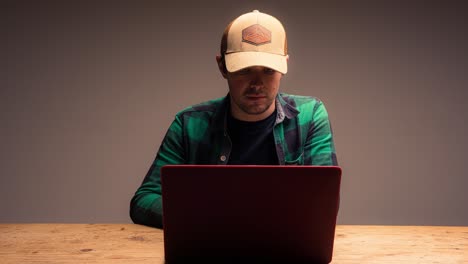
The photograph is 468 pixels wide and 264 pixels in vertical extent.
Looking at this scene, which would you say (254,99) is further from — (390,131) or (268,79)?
(390,131)

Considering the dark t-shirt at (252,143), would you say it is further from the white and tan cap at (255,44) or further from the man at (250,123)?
the white and tan cap at (255,44)

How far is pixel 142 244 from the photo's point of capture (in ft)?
3.77

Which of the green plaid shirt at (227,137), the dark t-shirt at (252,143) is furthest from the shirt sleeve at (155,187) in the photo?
the dark t-shirt at (252,143)

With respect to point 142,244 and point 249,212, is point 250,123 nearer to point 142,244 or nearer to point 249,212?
point 142,244

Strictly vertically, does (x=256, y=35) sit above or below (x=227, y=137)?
above

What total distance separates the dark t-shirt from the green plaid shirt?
0.08ft

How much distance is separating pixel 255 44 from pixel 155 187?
511 mm

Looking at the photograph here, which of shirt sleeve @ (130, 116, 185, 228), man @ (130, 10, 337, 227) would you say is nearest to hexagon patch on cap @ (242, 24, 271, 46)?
man @ (130, 10, 337, 227)

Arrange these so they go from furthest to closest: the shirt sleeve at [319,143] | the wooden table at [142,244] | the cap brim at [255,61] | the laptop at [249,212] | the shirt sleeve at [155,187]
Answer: the shirt sleeve at [319,143]
the cap brim at [255,61]
the shirt sleeve at [155,187]
the wooden table at [142,244]
the laptop at [249,212]

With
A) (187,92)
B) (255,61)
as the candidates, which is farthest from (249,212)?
(187,92)

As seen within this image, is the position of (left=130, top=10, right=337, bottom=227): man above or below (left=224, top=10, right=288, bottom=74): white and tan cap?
below

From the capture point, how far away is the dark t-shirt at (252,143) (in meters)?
1.72

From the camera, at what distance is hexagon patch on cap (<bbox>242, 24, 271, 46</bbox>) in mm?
1539

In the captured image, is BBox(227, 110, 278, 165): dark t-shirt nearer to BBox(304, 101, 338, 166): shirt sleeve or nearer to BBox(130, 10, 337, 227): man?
BBox(130, 10, 337, 227): man
